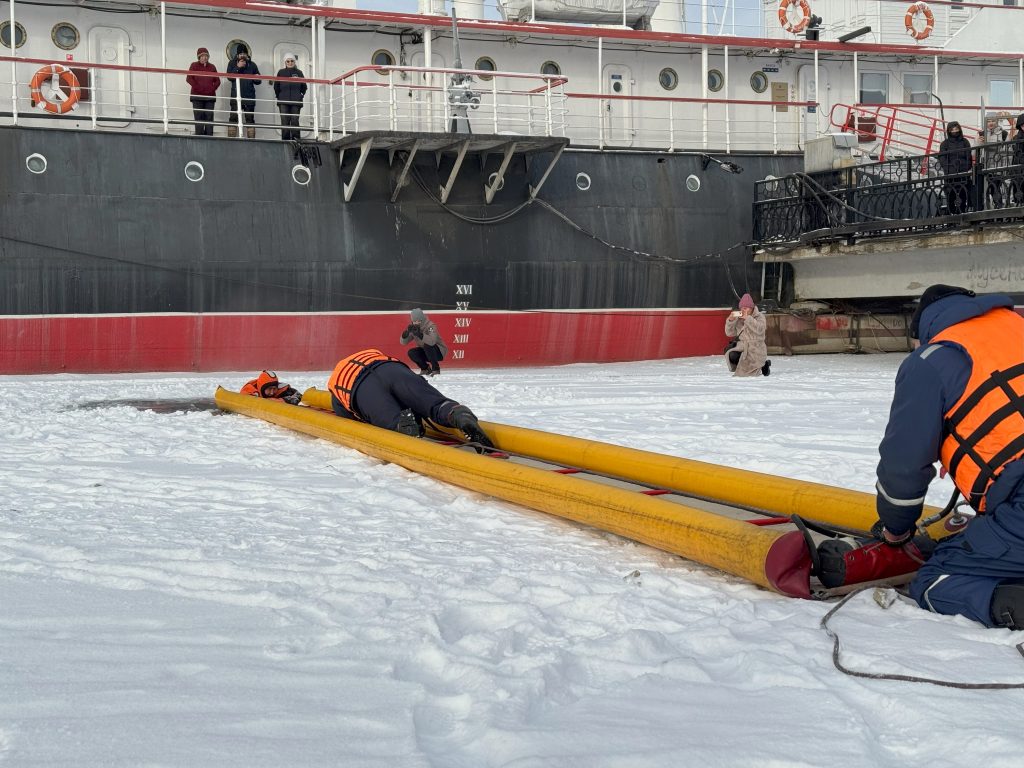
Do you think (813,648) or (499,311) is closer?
(813,648)

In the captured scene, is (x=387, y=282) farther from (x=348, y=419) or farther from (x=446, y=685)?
(x=446, y=685)

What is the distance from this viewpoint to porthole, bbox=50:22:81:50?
14.4m

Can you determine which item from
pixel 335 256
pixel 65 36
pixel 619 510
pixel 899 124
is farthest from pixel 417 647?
pixel 899 124

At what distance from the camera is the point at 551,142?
1505cm

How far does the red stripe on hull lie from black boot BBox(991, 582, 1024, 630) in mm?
12288

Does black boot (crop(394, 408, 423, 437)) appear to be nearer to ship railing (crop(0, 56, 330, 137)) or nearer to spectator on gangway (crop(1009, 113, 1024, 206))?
ship railing (crop(0, 56, 330, 137))

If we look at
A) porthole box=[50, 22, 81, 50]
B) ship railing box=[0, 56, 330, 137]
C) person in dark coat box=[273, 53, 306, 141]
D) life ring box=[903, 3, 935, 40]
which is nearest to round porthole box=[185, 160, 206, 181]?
ship railing box=[0, 56, 330, 137]

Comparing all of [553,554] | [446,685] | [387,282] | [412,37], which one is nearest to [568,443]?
[553,554]

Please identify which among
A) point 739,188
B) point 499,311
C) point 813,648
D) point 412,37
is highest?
point 412,37

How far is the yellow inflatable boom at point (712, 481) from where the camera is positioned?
4461 millimetres

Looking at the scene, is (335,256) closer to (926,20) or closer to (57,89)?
(57,89)

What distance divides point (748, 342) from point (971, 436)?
31.7 feet

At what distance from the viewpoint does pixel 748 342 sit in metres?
12.8

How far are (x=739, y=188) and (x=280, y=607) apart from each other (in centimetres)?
1469
